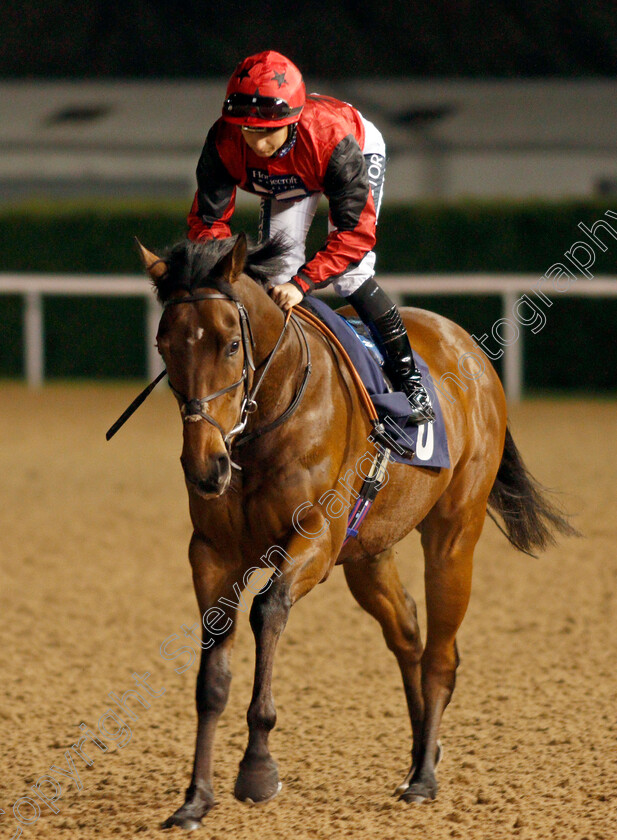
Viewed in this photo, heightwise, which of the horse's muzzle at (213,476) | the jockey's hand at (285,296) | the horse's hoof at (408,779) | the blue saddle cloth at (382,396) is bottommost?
the horse's hoof at (408,779)

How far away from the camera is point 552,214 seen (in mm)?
12695

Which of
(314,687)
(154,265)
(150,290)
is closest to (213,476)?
(154,265)

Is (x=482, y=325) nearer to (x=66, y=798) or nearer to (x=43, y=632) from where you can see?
(x=43, y=632)

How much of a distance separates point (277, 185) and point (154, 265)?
0.65m

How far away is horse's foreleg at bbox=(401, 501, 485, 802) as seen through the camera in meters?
3.87

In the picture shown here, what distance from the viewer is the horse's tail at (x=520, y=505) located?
178 inches

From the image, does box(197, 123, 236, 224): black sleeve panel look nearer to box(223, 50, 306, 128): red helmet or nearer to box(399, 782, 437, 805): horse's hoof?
box(223, 50, 306, 128): red helmet

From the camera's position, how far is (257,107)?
3279mm

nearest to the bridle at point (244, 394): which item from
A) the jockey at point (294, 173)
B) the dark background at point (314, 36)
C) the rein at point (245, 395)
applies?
the rein at point (245, 395)

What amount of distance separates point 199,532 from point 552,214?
1008 cm

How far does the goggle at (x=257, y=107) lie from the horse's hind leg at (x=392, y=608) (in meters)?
1.51

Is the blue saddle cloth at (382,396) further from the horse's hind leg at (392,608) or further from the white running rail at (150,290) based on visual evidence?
the white running rail at (150,290)

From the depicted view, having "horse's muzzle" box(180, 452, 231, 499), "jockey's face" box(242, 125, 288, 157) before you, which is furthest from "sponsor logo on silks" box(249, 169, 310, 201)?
"horse's muzzle" box(180, 452, 231, 499)

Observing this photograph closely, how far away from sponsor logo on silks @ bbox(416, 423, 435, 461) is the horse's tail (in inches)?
30.0
